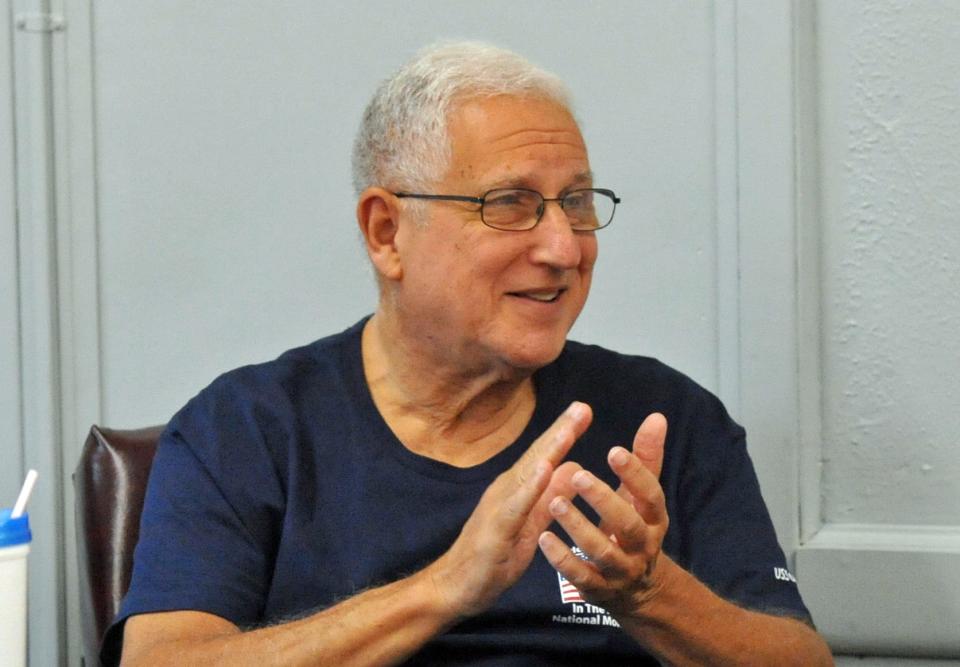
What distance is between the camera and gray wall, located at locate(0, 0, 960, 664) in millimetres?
1839

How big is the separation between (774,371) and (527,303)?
1.74 ft

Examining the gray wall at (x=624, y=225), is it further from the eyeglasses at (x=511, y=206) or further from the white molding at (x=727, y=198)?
the eyeglasses at (x=511, y=206)

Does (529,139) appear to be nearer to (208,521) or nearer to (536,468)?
(536,468)

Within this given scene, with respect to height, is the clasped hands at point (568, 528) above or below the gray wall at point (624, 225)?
below

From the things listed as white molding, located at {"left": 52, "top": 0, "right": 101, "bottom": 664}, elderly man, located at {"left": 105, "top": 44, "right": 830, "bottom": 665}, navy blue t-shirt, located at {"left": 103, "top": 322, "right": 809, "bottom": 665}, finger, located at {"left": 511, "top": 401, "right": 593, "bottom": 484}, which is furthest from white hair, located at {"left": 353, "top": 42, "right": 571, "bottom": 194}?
white molding, located at {"left": 52, "top": 0, "right": 101, "bottom": 664}

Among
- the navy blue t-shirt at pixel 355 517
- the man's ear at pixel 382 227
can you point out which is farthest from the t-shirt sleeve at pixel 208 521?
the man's ear at pixel 382 227

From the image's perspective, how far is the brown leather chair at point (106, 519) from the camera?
1.64 m

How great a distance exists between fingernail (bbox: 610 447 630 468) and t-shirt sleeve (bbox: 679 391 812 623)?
355mm

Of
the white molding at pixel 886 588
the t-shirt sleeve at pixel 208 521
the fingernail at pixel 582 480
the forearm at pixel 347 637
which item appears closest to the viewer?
the fingernail at pixel 582 480

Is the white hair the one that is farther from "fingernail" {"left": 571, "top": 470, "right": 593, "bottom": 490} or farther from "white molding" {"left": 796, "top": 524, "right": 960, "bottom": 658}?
"white molding" {"left": 796, "top": 524, "right": 960, "bottom": 658}

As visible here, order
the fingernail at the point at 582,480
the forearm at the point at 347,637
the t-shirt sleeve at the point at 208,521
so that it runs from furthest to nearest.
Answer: the t-shirt sleeve at the point at 208,521
the forearm at the point at 347,637
the fingernail at the point at 582,480

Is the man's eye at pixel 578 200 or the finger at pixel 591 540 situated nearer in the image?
the finger at pixel 591 540

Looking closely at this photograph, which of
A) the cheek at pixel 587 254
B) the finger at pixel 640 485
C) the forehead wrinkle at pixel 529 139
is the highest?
the forehead wrinkle at pixel 529 139

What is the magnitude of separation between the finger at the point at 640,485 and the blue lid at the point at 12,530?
560 mm
